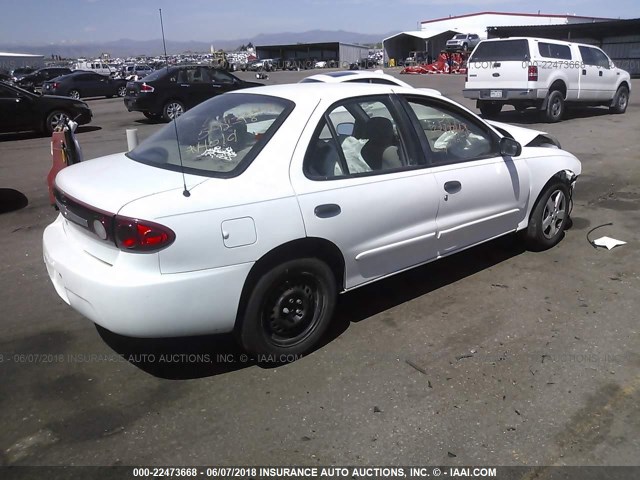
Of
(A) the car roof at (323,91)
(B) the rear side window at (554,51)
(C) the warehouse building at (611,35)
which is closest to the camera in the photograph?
(A) the car roof at (323,91)

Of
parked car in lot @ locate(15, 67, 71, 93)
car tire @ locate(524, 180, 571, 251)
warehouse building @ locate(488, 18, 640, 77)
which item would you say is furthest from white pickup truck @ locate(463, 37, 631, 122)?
parked car in lot @ locate(15, 67, 71, 93)

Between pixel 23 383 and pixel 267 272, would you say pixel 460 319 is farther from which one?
pixel 23 383

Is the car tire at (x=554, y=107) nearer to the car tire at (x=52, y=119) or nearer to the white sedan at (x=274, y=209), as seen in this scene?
the white sedan at (x=274, y=209)

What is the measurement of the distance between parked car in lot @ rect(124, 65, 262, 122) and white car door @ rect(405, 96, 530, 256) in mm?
12520

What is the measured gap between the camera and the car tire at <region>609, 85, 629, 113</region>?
1552cm

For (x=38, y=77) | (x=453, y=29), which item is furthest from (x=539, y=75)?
(x=453, y=29)

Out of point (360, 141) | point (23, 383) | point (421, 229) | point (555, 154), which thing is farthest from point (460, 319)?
point (23, 383)

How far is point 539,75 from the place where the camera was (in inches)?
518

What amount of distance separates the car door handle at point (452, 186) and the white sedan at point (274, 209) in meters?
0.01

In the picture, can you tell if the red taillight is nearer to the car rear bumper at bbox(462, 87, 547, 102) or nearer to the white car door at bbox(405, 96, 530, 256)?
the white car door at bbox(405, 96, 530, 256)

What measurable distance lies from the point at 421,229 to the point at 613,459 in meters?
1.85

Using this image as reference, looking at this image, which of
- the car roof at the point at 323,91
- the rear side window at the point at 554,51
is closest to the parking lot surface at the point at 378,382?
the car roof at the point at 323,91

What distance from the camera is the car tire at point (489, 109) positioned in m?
15.1

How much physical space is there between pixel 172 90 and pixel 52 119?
336 cm
